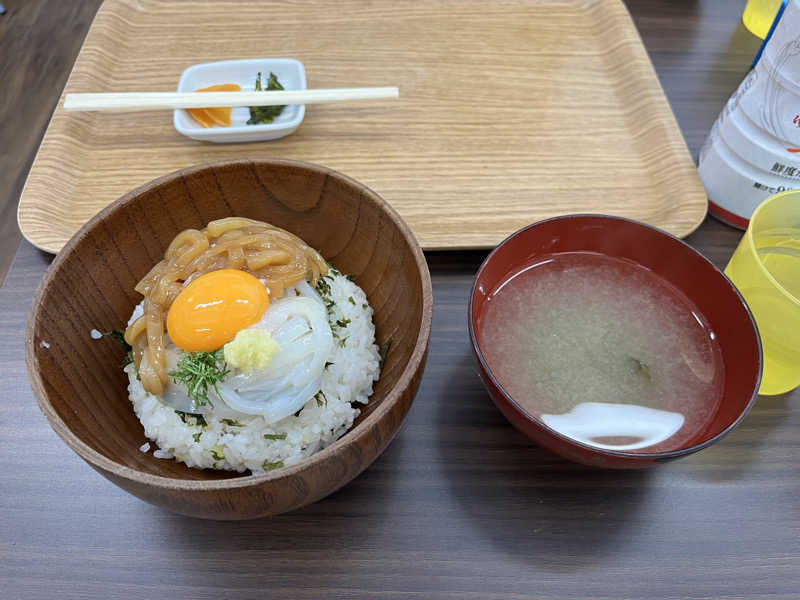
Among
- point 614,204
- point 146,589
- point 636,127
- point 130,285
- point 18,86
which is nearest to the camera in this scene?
point 146,589

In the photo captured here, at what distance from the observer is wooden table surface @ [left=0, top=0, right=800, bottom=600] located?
121 centimetres

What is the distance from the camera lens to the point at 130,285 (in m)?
1.44

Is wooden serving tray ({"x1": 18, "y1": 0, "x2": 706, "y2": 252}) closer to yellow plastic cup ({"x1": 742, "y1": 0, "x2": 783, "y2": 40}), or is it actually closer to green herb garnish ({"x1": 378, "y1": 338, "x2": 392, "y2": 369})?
green herb garnish ({"x1": 378, "y1": 338, "x2": 392, "y2": 369})

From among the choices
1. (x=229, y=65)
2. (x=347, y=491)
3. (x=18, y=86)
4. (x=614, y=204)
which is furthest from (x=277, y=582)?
(x=18, y=86)

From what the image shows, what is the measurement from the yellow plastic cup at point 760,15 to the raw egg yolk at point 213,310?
2458 millimetres

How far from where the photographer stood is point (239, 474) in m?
1.24

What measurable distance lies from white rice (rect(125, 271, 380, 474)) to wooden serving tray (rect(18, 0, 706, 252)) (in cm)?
54

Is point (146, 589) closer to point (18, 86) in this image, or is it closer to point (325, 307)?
point (325, 307)

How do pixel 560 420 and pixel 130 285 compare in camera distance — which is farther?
pixel 130 285

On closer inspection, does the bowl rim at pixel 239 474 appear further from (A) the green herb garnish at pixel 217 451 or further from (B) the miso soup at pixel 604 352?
(B) the miso soup at pixel 604 352

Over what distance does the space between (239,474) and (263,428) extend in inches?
4.4

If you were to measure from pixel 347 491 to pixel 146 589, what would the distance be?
18.0 inches

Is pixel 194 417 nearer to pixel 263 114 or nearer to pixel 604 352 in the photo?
pixel 604 352

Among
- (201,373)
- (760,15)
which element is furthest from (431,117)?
(760,15)
